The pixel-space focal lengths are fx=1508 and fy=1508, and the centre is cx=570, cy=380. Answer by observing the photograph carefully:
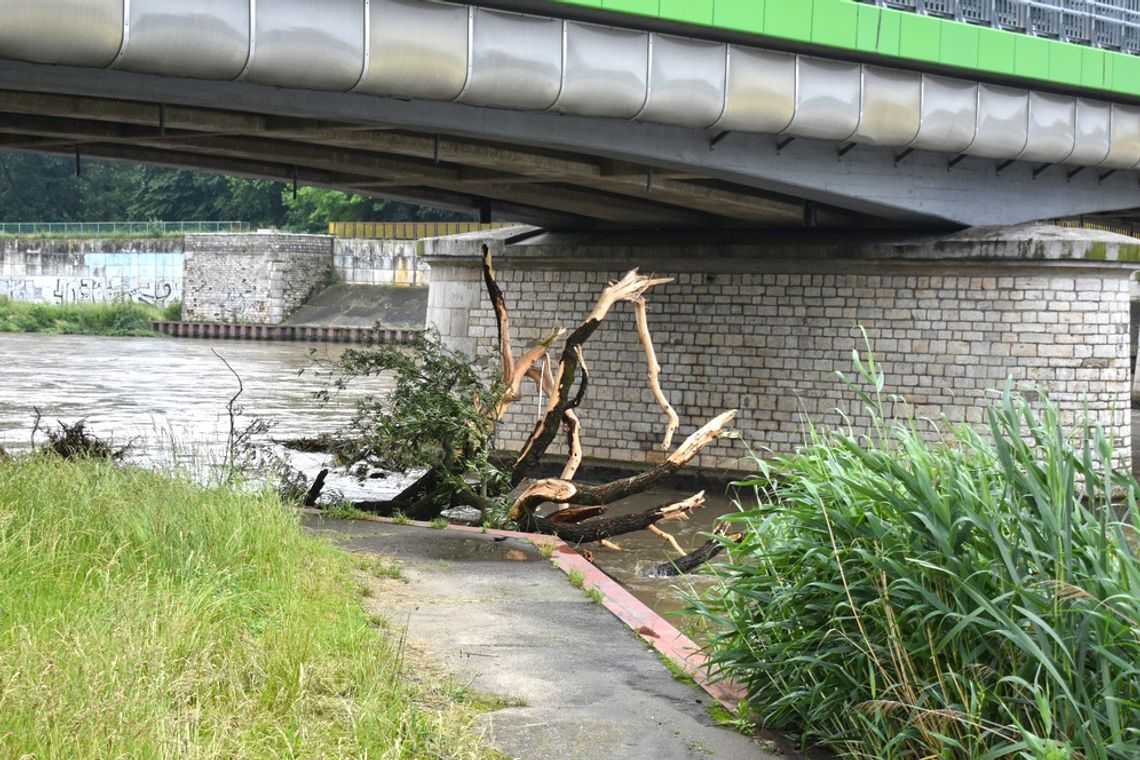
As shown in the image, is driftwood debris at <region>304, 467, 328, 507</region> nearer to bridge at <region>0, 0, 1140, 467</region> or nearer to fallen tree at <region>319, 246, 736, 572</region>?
fallen tree at <region>319, 246, 736, 572</region>

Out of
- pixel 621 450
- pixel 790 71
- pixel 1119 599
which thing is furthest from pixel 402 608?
pixel 621 450

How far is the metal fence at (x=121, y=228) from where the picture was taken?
247 ft

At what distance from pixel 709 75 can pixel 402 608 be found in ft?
32.9

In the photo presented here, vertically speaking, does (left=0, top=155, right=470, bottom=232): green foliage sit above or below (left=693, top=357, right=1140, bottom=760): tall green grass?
above

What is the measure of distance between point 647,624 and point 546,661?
60.6 inches

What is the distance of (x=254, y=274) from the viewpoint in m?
68.6

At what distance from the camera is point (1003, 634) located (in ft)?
20.6

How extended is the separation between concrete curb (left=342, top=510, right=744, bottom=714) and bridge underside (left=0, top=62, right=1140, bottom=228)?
521cm

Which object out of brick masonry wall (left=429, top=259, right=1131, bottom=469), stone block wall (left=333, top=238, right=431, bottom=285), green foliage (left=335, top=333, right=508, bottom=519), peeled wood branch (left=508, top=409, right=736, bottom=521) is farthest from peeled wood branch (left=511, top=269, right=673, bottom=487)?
stone block wall (left=333, top=238, right=431, bottom=285)

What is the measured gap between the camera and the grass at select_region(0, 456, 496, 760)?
5.51 meters

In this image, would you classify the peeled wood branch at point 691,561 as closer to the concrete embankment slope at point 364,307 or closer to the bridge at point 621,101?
the bridge at point 621,101

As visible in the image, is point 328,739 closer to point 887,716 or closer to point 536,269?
point 887,716

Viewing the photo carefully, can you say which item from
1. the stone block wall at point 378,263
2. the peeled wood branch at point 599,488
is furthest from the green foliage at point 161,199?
the peeled wood branch at point 599,488

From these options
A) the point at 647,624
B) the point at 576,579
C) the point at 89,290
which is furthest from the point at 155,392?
the point at 89,290
